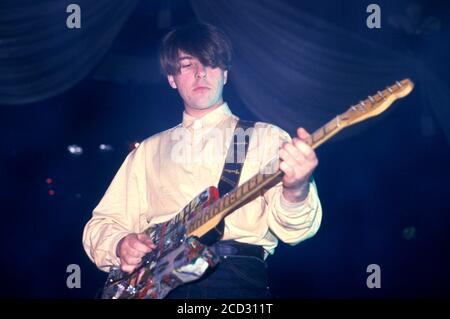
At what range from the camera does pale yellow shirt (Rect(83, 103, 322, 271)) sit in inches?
85.5

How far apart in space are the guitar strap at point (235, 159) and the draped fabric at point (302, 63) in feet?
4.72

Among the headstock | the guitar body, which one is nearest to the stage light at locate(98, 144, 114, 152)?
the guitar body

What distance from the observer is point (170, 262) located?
208cm

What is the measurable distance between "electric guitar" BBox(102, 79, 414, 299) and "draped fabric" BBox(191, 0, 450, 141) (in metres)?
1.77

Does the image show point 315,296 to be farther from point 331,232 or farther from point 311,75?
point 311,75

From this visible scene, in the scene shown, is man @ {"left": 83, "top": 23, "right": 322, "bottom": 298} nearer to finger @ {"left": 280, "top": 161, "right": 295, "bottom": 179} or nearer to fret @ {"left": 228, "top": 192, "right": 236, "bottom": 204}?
finger @ {"left": 280, "top": 161, "right": 295, "bottom": 179}

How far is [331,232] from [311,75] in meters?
1.31

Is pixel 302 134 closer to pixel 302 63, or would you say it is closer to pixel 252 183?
pixel 252 183

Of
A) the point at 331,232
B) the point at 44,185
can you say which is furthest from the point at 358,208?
Result: the point at 44,185

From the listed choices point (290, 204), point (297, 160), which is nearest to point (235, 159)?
point (290, 204)

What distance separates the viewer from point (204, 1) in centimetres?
376

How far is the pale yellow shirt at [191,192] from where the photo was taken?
2.17m

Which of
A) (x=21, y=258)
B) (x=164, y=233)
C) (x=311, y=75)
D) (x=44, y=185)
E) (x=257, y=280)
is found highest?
(x=311, y=75)

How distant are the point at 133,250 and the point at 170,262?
23cm
